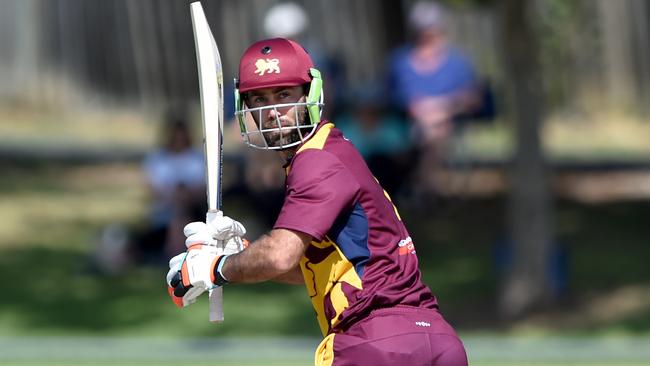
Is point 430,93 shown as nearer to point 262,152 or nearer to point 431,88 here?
point 431,88

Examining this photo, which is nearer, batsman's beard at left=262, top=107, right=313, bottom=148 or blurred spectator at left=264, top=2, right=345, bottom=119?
batsman's beard at left=262, top=107, right=313, bottom=148

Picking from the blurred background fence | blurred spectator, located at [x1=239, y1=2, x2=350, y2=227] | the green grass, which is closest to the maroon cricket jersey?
the green grass

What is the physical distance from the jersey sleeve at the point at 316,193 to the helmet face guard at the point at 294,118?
15 centimetres

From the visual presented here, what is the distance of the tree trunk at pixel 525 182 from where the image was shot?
38.8 feet

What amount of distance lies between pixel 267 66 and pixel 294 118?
0.68ft

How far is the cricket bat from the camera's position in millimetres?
5320

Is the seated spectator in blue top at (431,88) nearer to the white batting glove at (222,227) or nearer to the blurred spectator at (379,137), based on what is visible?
the blurred spectator at (379,137)

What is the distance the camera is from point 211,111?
536cm

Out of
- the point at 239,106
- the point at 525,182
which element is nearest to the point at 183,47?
the point at 525,182

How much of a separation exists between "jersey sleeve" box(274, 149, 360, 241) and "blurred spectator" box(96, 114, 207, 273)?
25.5ft

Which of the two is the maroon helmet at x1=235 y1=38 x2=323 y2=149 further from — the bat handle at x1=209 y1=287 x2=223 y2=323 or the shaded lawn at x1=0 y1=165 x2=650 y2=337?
the shaded lawn at x1=0 y1=165 x2=650 y2=337

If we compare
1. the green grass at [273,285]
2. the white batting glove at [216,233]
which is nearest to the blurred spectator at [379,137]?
the green grass at [273,285]

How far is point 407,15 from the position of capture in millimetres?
16516

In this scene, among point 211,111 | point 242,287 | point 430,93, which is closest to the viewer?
point 211,111
